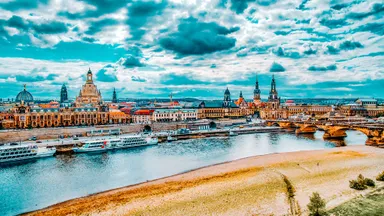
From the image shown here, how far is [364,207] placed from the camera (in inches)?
986

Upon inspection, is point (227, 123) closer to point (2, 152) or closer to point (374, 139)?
point (374, 139)

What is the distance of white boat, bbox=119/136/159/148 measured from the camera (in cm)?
6931

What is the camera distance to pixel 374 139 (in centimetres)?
6581

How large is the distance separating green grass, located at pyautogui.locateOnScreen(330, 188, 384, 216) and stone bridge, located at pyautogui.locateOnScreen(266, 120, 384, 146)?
42.2m

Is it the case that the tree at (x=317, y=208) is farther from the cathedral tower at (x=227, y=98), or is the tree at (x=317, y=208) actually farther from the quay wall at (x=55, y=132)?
the cathedral tower at (x=227, y=98)

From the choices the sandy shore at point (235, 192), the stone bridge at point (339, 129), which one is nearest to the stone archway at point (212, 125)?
the stone bridge at point (339, 129)

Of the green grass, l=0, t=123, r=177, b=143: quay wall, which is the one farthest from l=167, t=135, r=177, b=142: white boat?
the green grass

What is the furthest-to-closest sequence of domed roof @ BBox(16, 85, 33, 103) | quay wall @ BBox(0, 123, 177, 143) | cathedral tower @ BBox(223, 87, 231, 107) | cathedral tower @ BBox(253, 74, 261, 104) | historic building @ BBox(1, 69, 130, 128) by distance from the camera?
cathedral tower @ BBox(253, 74, 261, 104)
cathedral tower @ BBox(223, 87, 231, 107)
domed roof @ BBox(16, 85, 33, 103)
historic building @ BBox(1, 69, 130, 128)
quay wall @ BBox(0, 123, 177, 143)

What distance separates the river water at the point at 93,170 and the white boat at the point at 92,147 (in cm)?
271

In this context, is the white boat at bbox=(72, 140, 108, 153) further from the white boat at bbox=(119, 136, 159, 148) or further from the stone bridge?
the stone bridge

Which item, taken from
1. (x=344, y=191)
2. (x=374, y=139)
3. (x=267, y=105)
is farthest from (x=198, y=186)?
(x=267, y=105)

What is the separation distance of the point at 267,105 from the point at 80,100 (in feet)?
334

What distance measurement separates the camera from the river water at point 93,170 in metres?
34.4

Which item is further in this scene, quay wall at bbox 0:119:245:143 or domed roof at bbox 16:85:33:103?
domed roof at bbox 16:85:33:103
